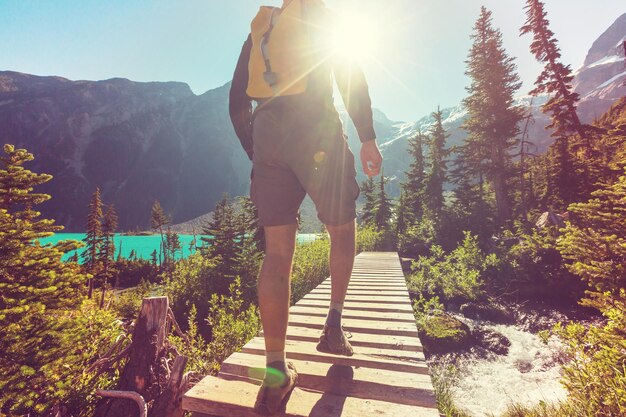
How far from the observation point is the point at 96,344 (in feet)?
9.59

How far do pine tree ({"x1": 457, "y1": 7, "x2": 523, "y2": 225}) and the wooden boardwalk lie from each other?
21760mm

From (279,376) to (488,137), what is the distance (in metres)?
24.5

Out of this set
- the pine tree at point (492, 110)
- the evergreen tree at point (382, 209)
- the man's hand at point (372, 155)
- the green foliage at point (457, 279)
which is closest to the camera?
the man's hand at point (372, 155)

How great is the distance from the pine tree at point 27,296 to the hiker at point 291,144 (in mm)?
1750

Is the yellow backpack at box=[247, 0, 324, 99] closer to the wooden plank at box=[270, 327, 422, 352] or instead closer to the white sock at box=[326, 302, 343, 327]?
the white sock at box=[326, 302, 343, 327]

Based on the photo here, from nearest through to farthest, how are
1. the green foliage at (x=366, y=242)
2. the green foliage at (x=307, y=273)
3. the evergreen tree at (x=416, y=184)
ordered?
1. the green foliage at (x=307, y=273)
2. the green foliage at (x=366, y=242)
3. the evergreen tree at (x=416, y=184)

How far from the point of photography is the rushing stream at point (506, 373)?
5754 mm

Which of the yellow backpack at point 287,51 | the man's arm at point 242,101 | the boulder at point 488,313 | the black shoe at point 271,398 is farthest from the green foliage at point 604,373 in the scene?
the boulder at point 488,313

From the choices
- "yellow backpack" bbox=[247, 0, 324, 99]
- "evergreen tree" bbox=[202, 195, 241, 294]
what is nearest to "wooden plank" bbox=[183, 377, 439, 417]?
"yellow backpack" bbox=[247, 0, 324, 99]

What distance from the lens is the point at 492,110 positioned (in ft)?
70.0

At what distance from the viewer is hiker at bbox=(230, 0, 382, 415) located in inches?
58.8

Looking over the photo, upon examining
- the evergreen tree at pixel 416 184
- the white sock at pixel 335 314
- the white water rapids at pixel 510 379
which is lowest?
the white water rapids at pixel 510 379

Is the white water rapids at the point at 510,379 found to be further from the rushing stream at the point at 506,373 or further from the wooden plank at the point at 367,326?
the wooden plank at the point at 367,326

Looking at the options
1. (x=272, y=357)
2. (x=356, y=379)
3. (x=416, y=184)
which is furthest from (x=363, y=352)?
(x=416, y=184)
